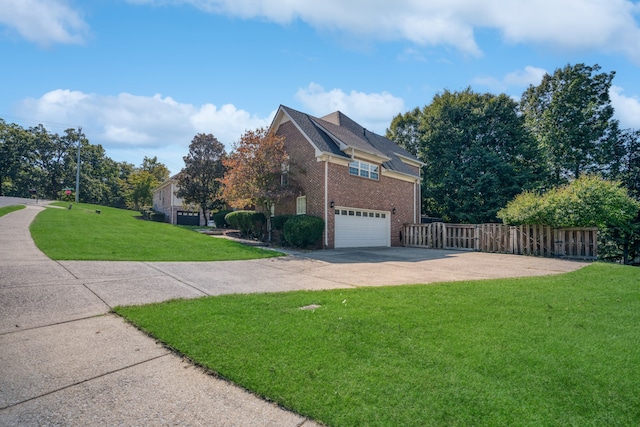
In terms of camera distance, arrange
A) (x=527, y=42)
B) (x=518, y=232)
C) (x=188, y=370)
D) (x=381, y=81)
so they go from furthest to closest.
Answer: (x=518, y=232), (x=381, y=81), (x=527, y=42), (x=188, y=370)

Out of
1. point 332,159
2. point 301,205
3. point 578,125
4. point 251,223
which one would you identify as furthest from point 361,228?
point 578,125

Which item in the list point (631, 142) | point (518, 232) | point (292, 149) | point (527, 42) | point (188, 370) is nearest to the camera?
point (188, 370)

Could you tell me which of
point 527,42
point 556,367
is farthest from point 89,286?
point 527,42

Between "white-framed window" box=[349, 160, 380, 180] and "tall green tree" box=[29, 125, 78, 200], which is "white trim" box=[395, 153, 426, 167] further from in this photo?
"tall green tree" box=[29, 125, 78, 200]

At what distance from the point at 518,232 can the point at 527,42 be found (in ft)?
27.0

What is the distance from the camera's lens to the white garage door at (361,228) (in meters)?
16.5

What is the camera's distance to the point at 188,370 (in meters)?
3.16

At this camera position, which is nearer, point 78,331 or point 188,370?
point 188,370

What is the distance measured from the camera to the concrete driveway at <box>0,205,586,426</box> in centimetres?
249

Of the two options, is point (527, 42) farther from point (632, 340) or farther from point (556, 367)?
point (556, 367)

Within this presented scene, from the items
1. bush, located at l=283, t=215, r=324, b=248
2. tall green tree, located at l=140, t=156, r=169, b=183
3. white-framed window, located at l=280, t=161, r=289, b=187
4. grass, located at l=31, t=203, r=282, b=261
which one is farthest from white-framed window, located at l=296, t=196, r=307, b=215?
tall green tree, located at l=140, t=156, r=169, b=183

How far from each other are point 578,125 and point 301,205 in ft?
85.8

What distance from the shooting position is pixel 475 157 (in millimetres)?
27281

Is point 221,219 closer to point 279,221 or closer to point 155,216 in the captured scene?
point 279,221
